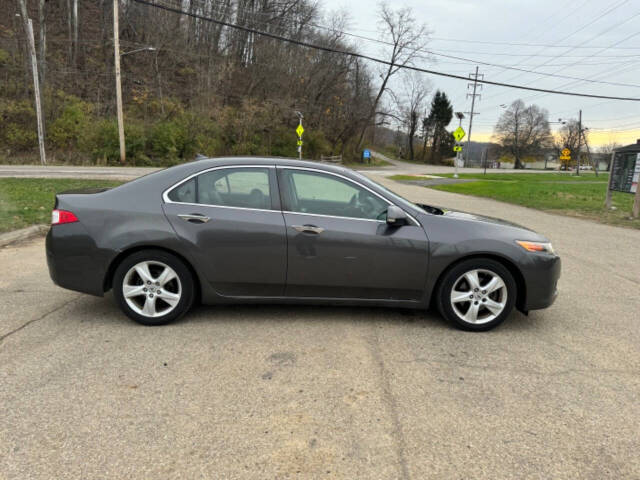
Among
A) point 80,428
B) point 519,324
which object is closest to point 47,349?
point 80,428

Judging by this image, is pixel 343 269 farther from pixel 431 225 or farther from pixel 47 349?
pixel 47 349

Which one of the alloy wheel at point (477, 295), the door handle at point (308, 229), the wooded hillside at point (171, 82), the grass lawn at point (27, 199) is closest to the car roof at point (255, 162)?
the door handle at point (308, 229)

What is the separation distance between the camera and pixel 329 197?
13.6ft

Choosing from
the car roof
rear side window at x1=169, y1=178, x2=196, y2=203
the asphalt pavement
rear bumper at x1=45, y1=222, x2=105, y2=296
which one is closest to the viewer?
the asphalt pavement

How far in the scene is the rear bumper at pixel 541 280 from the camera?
4.07 m

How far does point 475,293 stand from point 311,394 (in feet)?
6.38

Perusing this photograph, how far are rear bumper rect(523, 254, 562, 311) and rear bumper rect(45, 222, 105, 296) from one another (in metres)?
3.87

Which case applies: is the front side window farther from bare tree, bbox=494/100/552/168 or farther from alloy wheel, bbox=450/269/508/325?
bare tree, bbox=494/100/552/168

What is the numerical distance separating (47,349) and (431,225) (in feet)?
11.1

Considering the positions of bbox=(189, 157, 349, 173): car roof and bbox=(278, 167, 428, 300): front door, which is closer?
bbox=(278, 167, 428, 300): front door

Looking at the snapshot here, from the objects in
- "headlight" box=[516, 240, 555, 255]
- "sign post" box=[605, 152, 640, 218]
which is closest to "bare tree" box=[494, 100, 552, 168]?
"sign post" box=[605, 152, 640, 218]

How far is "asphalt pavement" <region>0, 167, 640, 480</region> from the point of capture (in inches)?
90.5

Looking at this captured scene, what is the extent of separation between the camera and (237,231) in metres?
3.93

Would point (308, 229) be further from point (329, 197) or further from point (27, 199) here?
point (27, 199)
